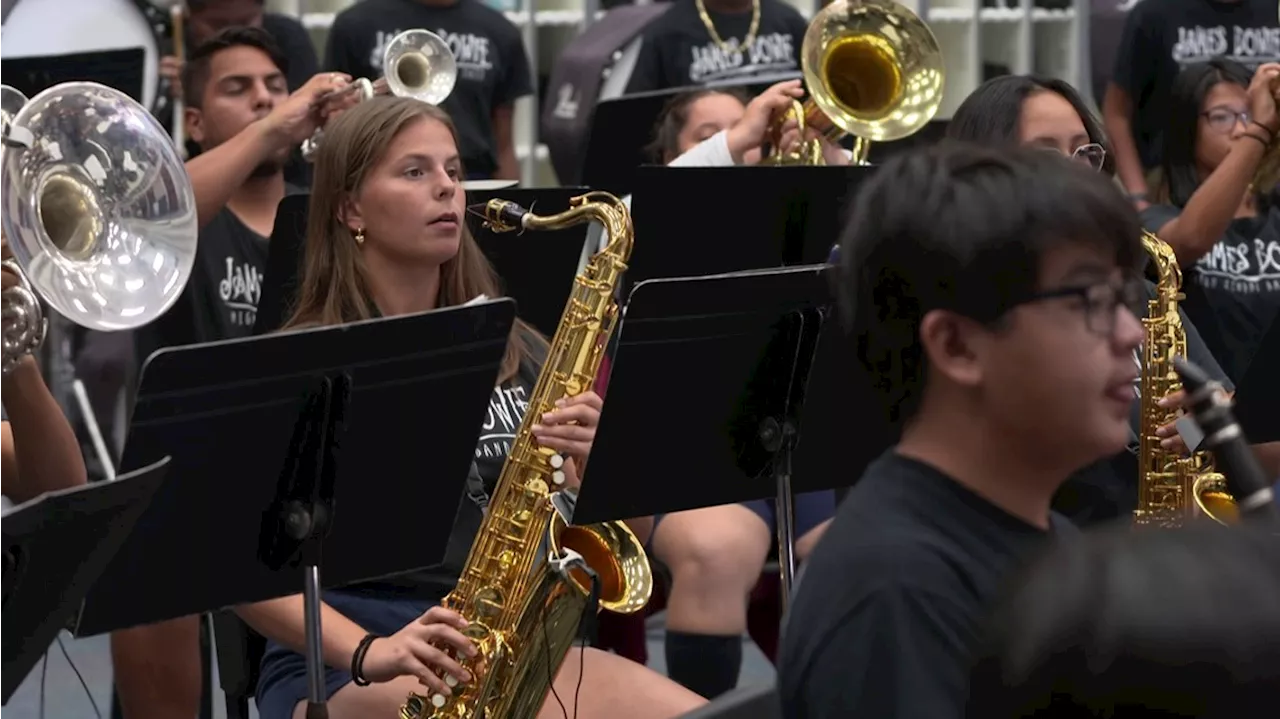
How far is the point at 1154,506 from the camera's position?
10.4 feet

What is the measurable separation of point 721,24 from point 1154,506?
2.47m

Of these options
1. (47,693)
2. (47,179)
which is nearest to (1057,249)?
(47,179)

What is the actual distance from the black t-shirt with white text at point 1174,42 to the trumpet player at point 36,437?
3.58 metres

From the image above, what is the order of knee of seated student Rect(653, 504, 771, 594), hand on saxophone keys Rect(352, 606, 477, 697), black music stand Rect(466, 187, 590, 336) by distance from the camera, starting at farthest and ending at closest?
knee of seated student Rect(653, 504, 771, 594), black music stand Rect(466, 187, 590, 336), hand on saxophone keys Rect(352, 606, 477, 697)

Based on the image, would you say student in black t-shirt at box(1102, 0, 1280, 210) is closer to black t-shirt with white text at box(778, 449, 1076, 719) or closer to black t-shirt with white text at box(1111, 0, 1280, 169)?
black t-shirt with white text at box(1111, 0, 1280, 169)

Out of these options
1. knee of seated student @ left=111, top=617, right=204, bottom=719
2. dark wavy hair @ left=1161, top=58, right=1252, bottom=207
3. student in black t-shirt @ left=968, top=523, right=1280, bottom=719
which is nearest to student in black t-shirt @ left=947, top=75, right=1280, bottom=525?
dark wavy hair @ left=1161, top=58, right=1252, bottom=207

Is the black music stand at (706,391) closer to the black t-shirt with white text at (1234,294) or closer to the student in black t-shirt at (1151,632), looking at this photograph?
the student in black t-shirt at (1151,632)

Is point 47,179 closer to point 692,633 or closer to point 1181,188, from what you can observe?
point 692,633

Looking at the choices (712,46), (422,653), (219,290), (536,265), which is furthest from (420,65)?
(422,653)

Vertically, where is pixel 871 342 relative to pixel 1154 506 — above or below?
above

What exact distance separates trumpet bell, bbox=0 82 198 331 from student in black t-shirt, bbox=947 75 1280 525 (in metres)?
1.20

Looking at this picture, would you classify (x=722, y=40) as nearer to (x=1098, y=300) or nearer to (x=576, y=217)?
(x=576, y=217)

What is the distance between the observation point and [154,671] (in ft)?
11.3

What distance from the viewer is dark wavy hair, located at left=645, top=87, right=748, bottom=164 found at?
164 inches
